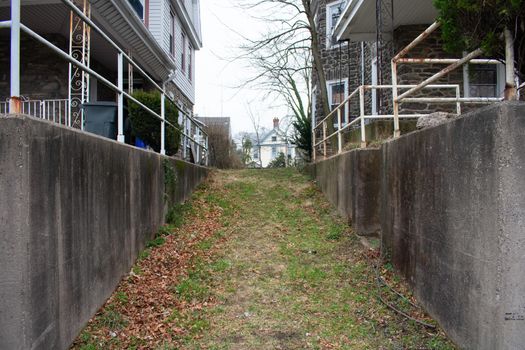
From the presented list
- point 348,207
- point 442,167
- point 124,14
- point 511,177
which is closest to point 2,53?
point 124,14

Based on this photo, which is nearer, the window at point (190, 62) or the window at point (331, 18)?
the window at point (331, 18)

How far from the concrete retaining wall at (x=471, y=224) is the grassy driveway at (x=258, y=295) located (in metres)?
0.46

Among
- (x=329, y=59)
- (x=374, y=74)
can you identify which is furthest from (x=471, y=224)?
(x=329, y=59)

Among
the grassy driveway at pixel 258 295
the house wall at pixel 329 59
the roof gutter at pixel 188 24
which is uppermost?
the roof gutter at pixel 188 24

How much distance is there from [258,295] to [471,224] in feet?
8.83

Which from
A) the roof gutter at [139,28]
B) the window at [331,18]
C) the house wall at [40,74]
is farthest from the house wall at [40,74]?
the window at [331,18]

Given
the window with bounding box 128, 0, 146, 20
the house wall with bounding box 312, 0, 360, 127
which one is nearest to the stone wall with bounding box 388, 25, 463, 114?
the house wall with bounding box 312, 0, 360, 127

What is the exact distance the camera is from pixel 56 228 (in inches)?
129

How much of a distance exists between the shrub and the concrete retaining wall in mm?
4565

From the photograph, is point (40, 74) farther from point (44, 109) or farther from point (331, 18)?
point (331, 18)

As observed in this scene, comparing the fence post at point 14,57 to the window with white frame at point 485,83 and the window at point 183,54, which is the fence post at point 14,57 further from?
the window at point 183,54

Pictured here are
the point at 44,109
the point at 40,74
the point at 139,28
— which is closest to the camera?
the point at 44,109

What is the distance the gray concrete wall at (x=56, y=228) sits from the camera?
2.82 meters

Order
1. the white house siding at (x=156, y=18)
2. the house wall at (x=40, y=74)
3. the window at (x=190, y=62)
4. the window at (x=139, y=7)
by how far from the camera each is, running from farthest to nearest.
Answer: the window at (x=190, y=62) → the white house siding at (x=156, y=18) → the window at (x=139, y=7) → the house wall at (x=40, y=74)
